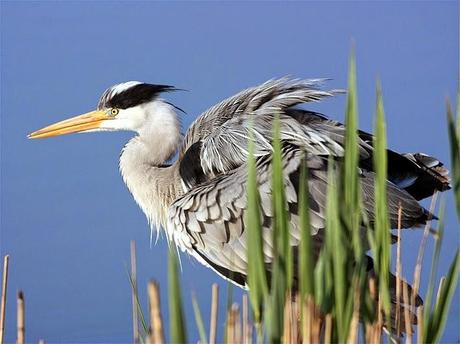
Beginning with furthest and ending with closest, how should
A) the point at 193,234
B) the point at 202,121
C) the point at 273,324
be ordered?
the point at 202,121
the point at 193,234
the point at 273,324

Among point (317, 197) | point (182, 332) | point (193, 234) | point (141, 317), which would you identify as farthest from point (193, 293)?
point (193, 234)

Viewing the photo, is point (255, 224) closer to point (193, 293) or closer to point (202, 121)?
point (193, 293)

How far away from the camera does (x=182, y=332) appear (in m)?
1.46

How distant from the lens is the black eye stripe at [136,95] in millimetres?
4863

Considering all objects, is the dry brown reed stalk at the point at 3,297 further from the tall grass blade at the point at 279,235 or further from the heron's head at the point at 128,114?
the heron's head at the point at 128,114

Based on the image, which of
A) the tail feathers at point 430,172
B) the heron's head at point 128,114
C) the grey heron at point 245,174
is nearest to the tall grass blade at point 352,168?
the grey heron at point 245,174

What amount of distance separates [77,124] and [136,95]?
16.5 inches

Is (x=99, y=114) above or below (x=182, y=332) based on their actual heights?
above

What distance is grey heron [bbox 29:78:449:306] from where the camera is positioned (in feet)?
12.1

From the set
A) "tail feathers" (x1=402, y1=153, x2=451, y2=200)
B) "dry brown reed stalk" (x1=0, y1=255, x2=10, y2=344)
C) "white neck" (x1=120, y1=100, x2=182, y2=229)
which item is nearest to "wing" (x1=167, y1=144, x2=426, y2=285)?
"tail feathers" (x1=402, y1=153, x2=451, y2=200)

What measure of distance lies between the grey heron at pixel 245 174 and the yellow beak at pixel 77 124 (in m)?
0.60

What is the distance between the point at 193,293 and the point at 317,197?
7.14ft

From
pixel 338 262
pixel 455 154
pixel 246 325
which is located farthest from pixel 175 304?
pixel 455 154

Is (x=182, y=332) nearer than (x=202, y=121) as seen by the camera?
Yes
